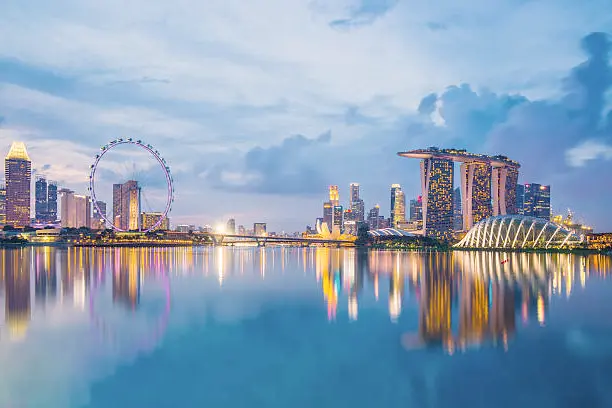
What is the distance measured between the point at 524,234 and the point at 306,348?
456 feet

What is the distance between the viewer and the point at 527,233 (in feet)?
485

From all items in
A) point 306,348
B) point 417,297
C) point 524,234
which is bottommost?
point 417,297

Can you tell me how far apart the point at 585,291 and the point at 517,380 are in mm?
30135

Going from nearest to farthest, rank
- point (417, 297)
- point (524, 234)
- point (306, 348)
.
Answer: point (306, 348)
point (417, 297)
point (524, 234)

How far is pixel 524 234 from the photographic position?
14862 centimetres

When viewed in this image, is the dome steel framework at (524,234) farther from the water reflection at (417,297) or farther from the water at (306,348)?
the water at (306,348)

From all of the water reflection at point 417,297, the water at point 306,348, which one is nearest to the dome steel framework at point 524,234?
the water reflection at point 417,297

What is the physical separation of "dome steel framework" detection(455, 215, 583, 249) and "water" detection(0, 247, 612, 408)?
109440 millimetres

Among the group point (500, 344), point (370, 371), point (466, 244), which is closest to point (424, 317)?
point (500, 344)

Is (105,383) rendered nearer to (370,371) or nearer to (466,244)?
(370,371)

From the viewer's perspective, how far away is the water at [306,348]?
17.0 meters

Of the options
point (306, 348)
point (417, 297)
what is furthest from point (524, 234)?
point (306, 348)

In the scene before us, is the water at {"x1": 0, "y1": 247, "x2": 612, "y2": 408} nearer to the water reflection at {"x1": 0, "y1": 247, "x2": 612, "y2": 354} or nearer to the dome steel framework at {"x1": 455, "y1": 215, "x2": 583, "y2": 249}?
the water reflection at {"x1": 0, "y1": 247, "x2": 612, "y2": 354}

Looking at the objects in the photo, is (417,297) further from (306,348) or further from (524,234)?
(524,234)
